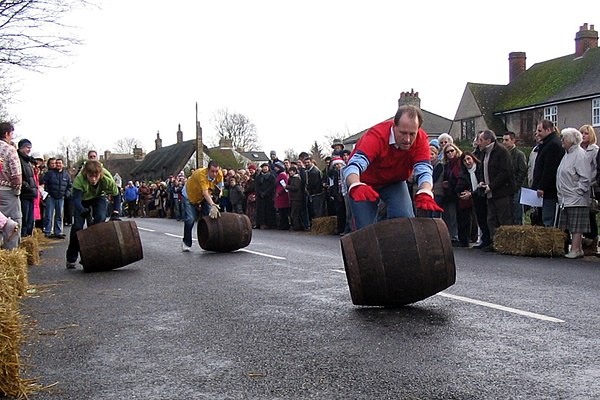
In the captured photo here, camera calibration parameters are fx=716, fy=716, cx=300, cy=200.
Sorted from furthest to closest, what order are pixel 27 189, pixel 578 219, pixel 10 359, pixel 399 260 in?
pixel 27 189 < pixel 578 219 < pixel 399 260 < pixel 10 359

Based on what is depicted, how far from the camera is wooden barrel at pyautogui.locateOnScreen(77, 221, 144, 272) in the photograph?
407 inches

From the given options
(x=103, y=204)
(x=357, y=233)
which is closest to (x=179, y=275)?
(x=103, y=204)

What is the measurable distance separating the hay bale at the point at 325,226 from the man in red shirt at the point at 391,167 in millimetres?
10941

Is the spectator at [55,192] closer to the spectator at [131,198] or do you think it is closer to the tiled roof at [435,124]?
the spectator at [131,198]

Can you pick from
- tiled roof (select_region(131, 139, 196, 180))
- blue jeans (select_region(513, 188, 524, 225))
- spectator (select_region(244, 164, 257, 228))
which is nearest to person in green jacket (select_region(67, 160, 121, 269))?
blue jeans (select_region(513, 188, 524, 225))

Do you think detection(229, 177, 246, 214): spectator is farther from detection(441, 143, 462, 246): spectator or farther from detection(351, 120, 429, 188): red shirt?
detection(351, 120, 429, 188): red shirt

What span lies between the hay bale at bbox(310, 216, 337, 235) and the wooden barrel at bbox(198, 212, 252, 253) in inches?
214

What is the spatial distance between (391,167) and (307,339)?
224cm

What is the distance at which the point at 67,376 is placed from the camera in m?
4.56

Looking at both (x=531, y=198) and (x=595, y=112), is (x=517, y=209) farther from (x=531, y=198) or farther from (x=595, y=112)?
(x=595, y=112)

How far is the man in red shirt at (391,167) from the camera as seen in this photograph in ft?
20.9

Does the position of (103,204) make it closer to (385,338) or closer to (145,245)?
(145,245)

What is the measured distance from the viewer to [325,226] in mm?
18547

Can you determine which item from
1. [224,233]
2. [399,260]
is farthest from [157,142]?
[399,260]
